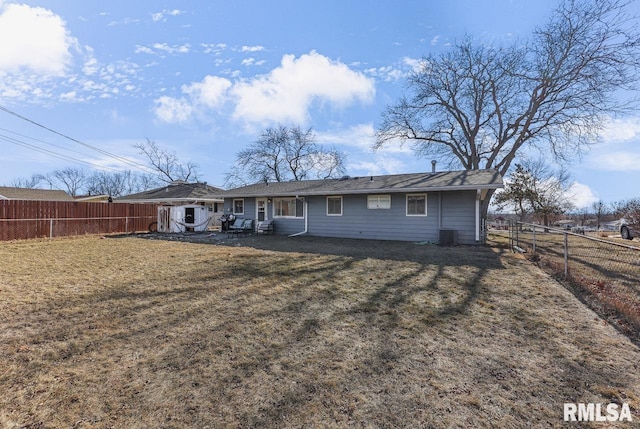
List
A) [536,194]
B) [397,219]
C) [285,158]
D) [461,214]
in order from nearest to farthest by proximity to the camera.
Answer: [461,214], [397,219], [536,194], [285,158]

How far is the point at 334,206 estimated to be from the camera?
13953 mm

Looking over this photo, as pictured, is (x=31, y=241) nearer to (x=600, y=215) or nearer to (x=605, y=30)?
(x=605, y=30)

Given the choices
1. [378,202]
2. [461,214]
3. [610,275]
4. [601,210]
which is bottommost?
[610,275]

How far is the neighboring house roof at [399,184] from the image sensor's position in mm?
10812

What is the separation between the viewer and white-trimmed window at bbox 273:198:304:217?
14828mm

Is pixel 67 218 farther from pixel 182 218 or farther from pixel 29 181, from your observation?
pixel 29 181

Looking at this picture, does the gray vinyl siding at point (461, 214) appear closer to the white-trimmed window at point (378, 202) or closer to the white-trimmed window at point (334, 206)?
the white-trimmed window at point (378, 202)

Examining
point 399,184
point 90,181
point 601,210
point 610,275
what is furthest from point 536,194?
point 90,181

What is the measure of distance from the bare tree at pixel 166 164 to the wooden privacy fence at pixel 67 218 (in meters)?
20.9

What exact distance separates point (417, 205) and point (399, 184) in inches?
44.6

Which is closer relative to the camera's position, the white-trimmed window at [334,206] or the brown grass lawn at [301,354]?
the brown grass lawn at [301,354]

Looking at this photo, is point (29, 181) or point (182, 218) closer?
point (182, 218)

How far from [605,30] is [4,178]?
72825 mm

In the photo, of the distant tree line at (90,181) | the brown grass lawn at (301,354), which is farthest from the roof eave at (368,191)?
the distant tree line at (90,181)
